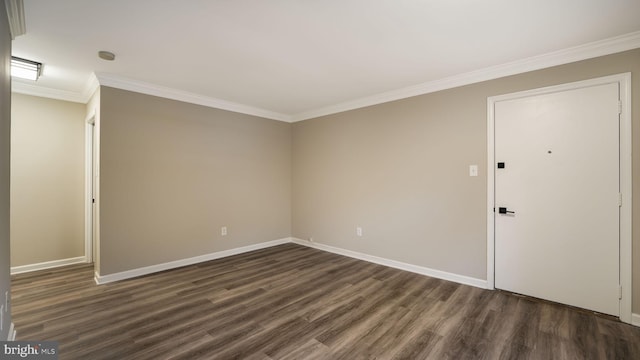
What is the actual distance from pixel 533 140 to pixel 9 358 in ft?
15.4

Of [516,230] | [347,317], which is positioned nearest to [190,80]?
[347,317]

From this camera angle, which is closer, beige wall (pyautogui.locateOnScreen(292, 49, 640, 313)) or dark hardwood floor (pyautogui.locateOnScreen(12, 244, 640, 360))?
dark hardwood floor (pyautogui.locateOnScreen(12, 244, 640, 360))

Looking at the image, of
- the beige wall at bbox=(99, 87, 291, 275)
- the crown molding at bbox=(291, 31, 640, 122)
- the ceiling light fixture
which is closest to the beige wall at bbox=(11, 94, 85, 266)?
the beige wall at bbox=(99, 87, 291, 275)

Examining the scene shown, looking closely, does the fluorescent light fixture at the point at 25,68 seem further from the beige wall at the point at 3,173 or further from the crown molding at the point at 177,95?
the beige wall at the point at 3,173

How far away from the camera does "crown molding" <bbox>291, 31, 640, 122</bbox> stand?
241 cm

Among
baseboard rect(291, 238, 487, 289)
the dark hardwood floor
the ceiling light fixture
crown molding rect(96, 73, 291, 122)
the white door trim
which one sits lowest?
the dark hardwood floor

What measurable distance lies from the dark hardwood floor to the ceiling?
2509mm

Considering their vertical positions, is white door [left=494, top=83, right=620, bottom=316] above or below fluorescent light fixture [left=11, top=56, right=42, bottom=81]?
below

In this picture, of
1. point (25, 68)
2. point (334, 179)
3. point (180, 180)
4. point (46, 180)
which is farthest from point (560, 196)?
point (46, 180)

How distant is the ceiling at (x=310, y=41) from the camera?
1977mm

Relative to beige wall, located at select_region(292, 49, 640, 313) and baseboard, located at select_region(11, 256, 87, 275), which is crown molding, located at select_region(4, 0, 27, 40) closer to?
baseboard, located at select_region(11, 256, 87, 275)

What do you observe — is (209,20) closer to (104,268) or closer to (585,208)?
(104,268)

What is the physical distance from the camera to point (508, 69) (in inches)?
116

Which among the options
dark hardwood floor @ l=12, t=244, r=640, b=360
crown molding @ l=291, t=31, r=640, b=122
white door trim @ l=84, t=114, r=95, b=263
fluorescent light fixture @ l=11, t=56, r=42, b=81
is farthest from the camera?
white door trim @ l=84, t=114, r=95, b=263
